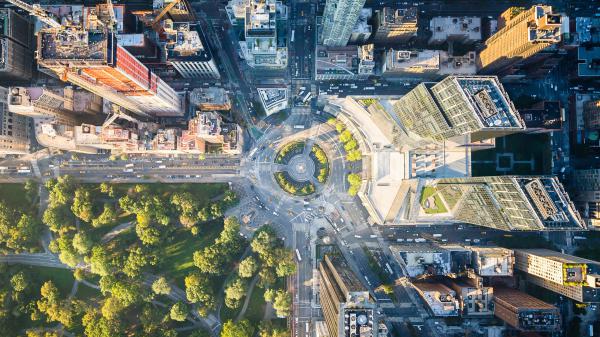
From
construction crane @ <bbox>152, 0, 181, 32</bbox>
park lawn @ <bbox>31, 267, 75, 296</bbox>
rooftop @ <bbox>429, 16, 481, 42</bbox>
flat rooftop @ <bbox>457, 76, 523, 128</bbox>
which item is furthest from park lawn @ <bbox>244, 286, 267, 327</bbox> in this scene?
rooftop @ <bbox>429, 16, 481, 42</bbox>

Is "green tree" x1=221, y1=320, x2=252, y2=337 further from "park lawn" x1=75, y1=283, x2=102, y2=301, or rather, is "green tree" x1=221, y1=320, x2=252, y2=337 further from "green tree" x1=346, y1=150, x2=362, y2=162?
"green tree" x1=346, y1=150, x2=362, y2=162

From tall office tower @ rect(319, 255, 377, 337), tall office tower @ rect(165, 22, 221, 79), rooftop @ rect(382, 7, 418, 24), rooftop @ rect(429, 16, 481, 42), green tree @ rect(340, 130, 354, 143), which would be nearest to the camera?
tall office tower @ rect(319, 255, 377, 337)

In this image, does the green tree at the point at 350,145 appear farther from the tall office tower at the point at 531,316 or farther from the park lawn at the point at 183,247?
the tall office tower at the point at 531,316

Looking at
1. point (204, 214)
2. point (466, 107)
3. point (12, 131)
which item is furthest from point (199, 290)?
point (466, 107)

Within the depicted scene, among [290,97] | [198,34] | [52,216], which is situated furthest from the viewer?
[290,97]

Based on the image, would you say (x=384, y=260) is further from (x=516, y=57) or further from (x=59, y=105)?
(x=59, y=105)

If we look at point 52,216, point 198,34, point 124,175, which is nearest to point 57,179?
point 52,216
